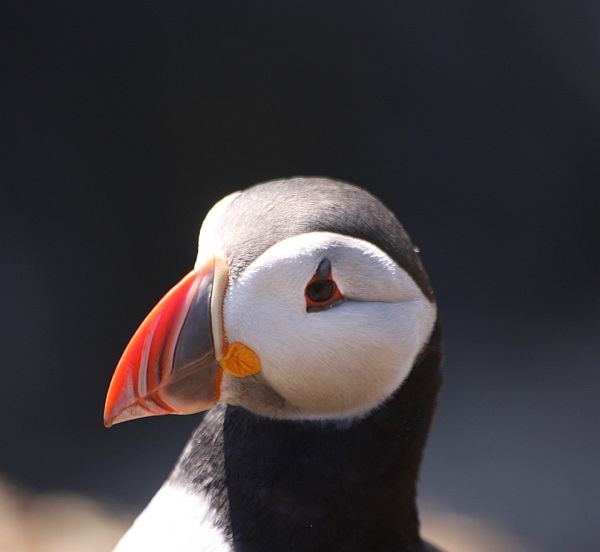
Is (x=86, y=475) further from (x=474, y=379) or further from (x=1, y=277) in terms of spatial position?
(x=474, y=379)

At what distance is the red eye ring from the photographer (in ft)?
6.77

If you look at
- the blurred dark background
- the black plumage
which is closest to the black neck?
the black plumage

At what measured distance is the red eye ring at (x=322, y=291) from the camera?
2.06 metres

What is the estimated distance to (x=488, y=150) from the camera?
6102 millimetres

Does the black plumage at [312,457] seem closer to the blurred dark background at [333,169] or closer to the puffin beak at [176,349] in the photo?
the puffin beak at [176,349]

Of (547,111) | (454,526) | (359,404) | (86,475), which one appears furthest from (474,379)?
(359,404)

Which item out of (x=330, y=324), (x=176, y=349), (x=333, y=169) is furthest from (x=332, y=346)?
(x=333, y=169)

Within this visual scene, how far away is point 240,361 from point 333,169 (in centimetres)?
396

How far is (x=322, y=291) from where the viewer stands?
2.08 m

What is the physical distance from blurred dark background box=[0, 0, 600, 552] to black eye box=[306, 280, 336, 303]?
3.58 m

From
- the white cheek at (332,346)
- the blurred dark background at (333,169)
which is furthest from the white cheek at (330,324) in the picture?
the blurred dark background at (333,169)

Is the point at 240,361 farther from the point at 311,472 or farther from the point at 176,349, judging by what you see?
the point at 311,472

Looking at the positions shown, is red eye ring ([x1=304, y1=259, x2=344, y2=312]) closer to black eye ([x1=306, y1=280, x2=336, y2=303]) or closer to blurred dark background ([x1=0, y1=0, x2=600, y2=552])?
black eye ([x1=306, y1=280, x2=336, y2=303])

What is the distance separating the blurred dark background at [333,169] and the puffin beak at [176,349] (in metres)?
3.45
